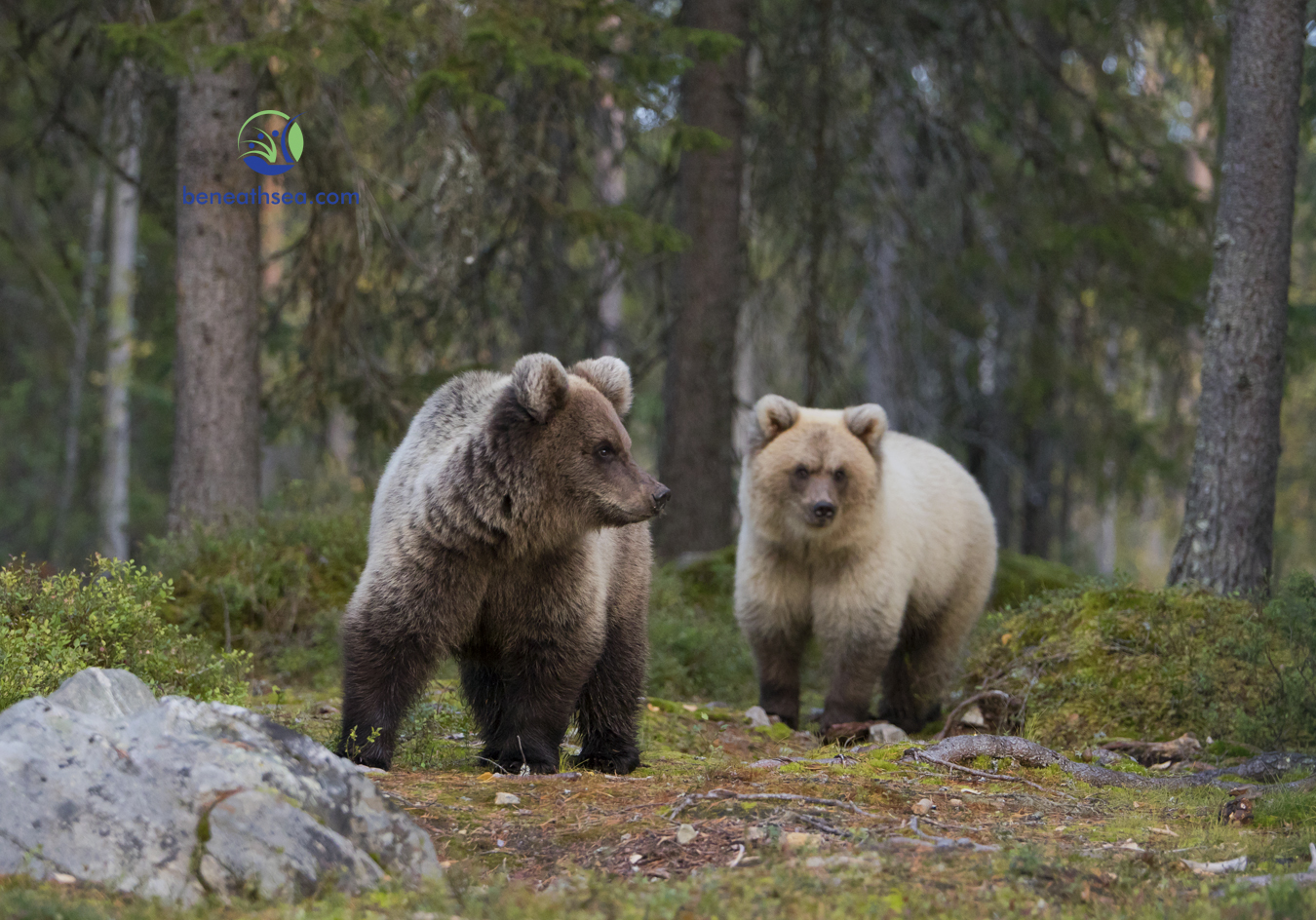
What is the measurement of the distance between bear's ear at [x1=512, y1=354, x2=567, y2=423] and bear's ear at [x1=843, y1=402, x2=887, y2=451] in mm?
3179

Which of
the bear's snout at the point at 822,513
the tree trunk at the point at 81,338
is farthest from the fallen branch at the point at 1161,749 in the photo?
the tree trunk at the point at 81,338

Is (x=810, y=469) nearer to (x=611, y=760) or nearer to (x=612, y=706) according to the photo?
(x=612, y=706)

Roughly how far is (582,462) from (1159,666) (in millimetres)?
4039

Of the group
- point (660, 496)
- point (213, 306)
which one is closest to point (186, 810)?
point (660, 496)

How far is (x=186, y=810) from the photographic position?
12.1ft

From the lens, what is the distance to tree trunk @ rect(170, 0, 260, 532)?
10.0 meters

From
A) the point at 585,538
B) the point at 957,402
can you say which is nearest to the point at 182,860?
the point at 585,538

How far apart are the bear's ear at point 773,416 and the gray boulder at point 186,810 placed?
493cm

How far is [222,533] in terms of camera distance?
9625mm

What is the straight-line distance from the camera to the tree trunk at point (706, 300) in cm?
1290

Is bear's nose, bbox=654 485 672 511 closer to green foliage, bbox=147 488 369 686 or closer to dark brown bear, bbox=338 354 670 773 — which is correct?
dark brown bear, bbox=338 354 670 773

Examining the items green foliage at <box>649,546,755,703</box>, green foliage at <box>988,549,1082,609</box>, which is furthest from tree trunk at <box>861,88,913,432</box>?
green foliage at <box>649,546,755,703</box>

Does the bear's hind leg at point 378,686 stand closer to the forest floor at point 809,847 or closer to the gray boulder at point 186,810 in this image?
the forest floor at point 809,847

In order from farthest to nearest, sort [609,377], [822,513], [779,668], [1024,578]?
[1024,578], [779,668], [822,513], [609,377]
